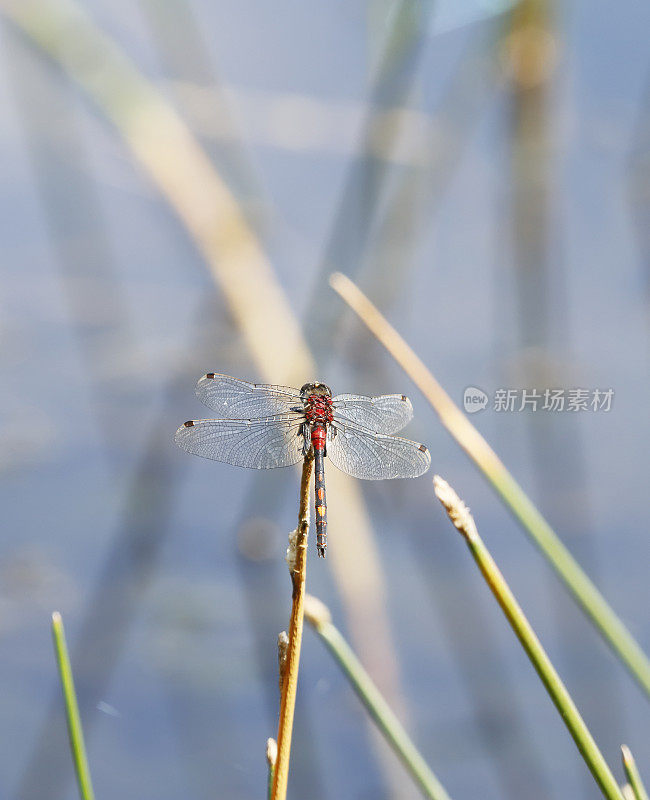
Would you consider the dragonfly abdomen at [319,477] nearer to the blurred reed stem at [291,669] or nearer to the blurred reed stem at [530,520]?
the blurred reed stem at [530,520]

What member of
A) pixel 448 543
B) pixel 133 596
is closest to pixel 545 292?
pixel 448 543

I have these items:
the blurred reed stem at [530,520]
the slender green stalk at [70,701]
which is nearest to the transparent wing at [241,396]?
the blurred reed stem at [530,520]

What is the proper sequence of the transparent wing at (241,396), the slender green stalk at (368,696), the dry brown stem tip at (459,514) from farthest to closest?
the transparent wing at (241,396) < the slender green stalk at (368,696) < the dry brown stem tip at (459,514)

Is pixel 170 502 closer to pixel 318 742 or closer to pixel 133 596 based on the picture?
pixel 133 596

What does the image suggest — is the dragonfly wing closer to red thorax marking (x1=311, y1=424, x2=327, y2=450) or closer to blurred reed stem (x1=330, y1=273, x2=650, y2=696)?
red thorax marking (x1=311, y1=424, x2=327, y2=450)

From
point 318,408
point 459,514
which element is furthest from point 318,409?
point 459,514
